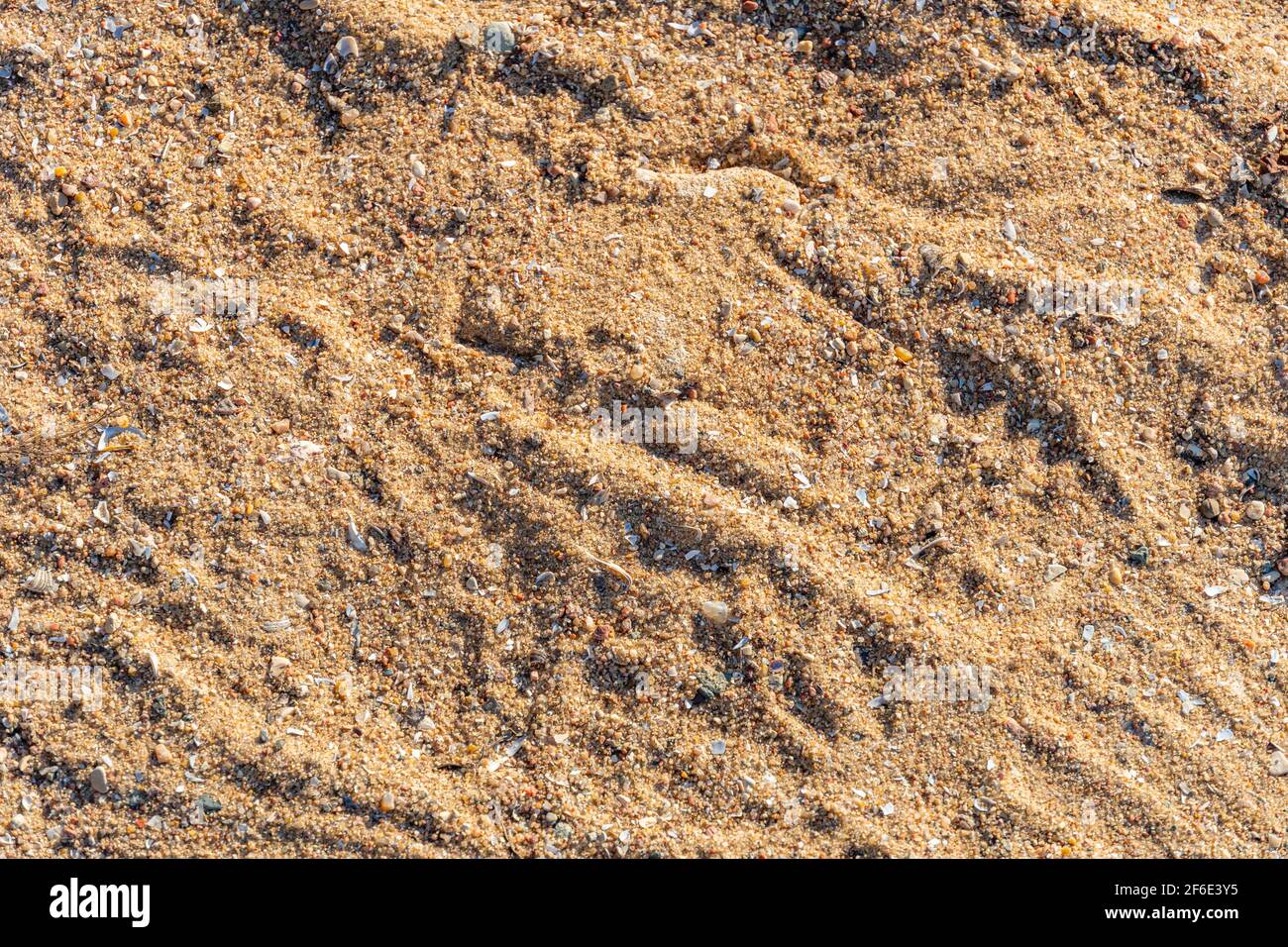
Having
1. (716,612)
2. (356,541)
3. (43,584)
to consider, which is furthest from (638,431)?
(43,584)

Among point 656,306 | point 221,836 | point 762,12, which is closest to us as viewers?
point 221,836

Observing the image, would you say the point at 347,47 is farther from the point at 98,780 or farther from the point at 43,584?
the point at 98,780

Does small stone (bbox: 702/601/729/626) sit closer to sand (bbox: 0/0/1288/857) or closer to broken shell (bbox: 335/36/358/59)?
sand (bbox: 0/0/1288/857)

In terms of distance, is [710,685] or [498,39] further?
[498,39]

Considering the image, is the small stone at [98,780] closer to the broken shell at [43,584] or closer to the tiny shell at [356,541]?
the broken shell at [43,584]

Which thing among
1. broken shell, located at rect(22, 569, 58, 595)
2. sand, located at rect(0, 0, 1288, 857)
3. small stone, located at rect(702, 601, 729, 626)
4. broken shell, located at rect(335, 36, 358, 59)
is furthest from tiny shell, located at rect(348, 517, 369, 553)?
broken shell, located at rect(335, 36, 358, 59)

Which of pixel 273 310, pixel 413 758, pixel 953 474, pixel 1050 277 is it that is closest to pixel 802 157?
pixel 1050 277

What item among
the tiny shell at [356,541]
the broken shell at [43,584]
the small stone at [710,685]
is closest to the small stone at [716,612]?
the small stone at [710,685]

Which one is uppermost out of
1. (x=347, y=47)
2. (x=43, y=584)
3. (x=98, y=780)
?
(x=347, y=47)
